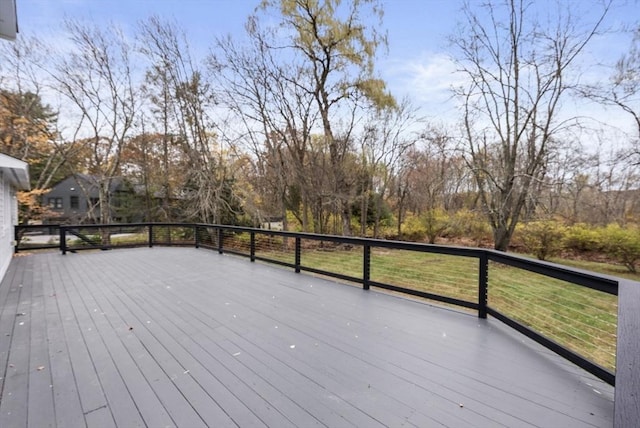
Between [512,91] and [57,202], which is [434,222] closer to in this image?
[512,91]

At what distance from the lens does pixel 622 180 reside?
907cm

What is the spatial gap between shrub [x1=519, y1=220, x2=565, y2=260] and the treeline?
27 centimetres

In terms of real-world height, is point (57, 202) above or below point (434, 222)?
above

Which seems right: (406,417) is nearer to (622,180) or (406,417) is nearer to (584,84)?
(584,84)

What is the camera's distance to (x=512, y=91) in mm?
8867

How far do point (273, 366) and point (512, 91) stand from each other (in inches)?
407

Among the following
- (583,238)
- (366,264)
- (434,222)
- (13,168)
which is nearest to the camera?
(366,264)

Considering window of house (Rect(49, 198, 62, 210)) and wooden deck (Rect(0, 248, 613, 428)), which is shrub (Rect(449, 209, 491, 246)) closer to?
wooden deck (Rect(0, 248, 613, 428))

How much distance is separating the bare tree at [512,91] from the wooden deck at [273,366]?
756cm

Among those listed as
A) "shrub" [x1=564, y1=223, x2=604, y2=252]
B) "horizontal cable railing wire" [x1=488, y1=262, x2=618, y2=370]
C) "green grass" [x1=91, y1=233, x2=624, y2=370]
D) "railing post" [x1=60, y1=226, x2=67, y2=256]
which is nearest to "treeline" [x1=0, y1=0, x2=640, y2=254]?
"shrub" [x1=564, y1=223, x2=604, y2=252]

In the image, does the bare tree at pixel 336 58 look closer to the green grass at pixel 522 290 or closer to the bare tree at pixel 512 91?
the bare tree at pixel 512 91

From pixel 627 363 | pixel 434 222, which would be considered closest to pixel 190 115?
pixel 434 222

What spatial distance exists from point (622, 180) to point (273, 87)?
38.2 ft

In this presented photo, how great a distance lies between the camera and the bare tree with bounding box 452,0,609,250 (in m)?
8.02
